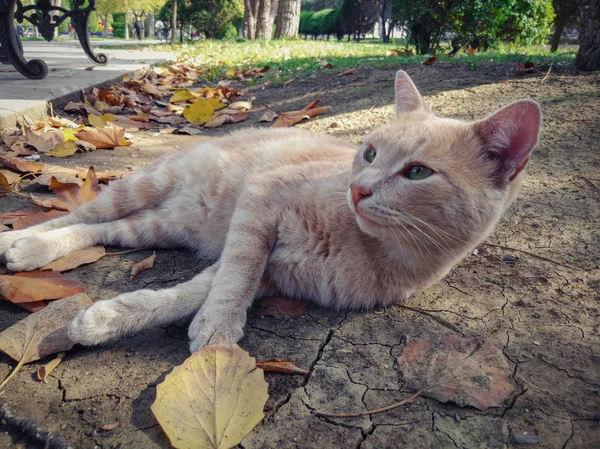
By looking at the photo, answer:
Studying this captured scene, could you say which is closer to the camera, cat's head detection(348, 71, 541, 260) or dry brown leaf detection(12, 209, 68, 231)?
cat's head detection(348, 71, 541, 260)

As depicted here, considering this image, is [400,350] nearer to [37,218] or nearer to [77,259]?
[77,259]

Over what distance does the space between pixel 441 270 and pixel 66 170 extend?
8.80ft

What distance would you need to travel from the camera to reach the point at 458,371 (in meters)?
1.59

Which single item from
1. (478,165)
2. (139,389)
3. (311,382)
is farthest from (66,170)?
(478,165)

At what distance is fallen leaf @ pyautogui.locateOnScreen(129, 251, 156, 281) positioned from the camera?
86.6 inches

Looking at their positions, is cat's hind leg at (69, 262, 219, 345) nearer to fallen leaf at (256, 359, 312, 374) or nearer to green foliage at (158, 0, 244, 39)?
fallen leaf at (256, 359, 312, 374)

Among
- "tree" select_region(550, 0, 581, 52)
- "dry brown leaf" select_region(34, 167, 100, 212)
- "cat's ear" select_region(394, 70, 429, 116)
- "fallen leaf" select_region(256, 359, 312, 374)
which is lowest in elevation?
"fallen leaf" select_region(256, 359, 312, 374)

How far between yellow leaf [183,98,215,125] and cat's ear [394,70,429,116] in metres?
2.86

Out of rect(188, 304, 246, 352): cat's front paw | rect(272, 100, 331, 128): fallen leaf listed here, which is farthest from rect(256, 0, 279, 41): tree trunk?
rect(188, 304, 246, 352): cat's front paw

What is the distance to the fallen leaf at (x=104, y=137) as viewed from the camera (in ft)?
12.3

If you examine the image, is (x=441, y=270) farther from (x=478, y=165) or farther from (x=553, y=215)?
(x=553, y=215)

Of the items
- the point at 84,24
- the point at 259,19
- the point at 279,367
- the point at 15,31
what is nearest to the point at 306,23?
the point at 259,19

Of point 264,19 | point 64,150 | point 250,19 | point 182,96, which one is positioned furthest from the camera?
point 250,19

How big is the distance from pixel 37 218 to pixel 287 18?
13633 millimetres
